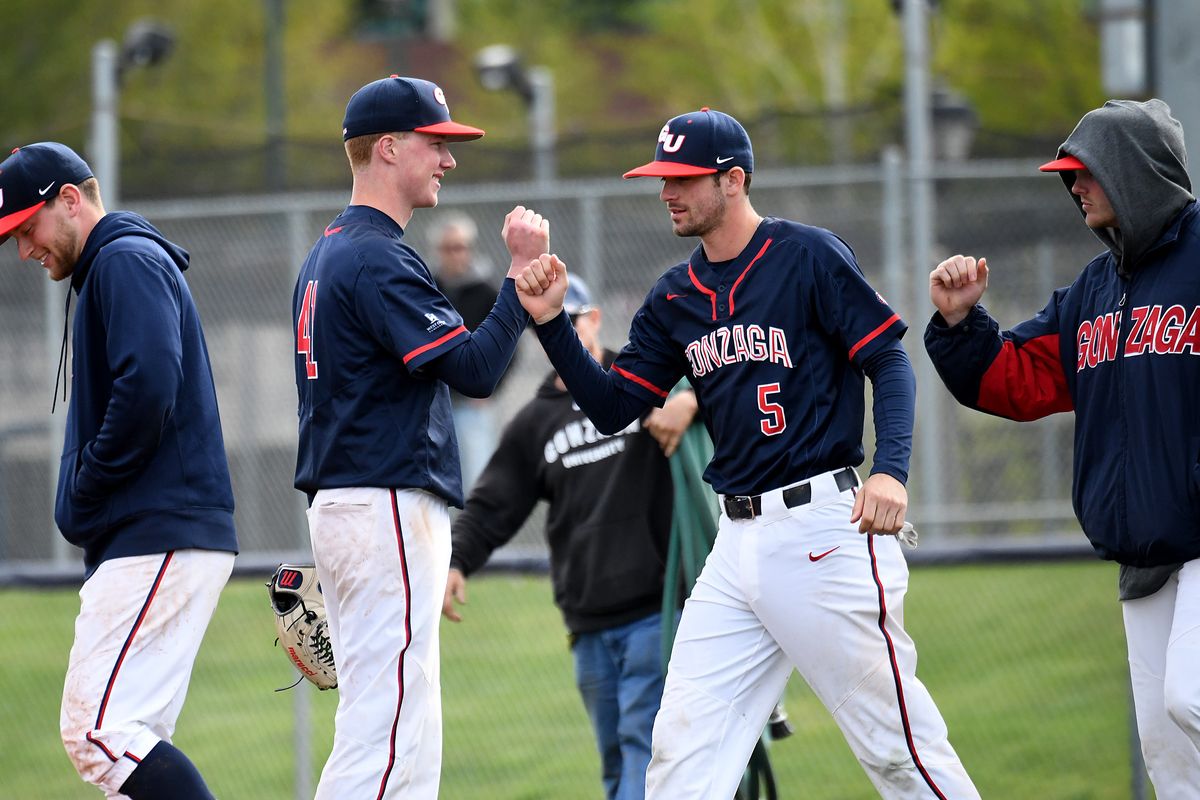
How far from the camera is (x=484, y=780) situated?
6.76 meters

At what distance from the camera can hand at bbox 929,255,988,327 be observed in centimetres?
465

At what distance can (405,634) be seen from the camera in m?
4.40

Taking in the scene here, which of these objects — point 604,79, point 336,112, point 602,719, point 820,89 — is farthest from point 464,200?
point 604,79

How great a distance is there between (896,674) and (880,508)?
51 centimetres

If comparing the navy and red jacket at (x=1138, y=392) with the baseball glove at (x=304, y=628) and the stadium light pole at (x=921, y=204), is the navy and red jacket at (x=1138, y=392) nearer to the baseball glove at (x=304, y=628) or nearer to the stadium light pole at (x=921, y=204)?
the baseball glove at (x=304, y=628)

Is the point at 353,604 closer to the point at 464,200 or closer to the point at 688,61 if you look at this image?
the point at 464,200

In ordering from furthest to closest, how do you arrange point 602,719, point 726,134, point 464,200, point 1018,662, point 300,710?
point 464,200 < point 1018,662 < point 300,710 < point 602,719 < point 726,134

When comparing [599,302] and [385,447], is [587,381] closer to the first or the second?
[385,447]

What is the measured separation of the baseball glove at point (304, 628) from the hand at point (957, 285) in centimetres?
206

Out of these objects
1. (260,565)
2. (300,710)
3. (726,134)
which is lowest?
(300,710)

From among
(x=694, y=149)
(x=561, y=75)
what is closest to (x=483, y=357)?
(x=694, y=149)

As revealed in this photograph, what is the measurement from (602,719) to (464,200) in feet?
18.1

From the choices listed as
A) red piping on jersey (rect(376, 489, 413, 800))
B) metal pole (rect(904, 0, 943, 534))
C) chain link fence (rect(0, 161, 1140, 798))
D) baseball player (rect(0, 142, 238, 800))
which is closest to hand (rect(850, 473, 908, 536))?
red piping on jersey (rect(376, 489, 413, 800))

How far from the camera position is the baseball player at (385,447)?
438cm
